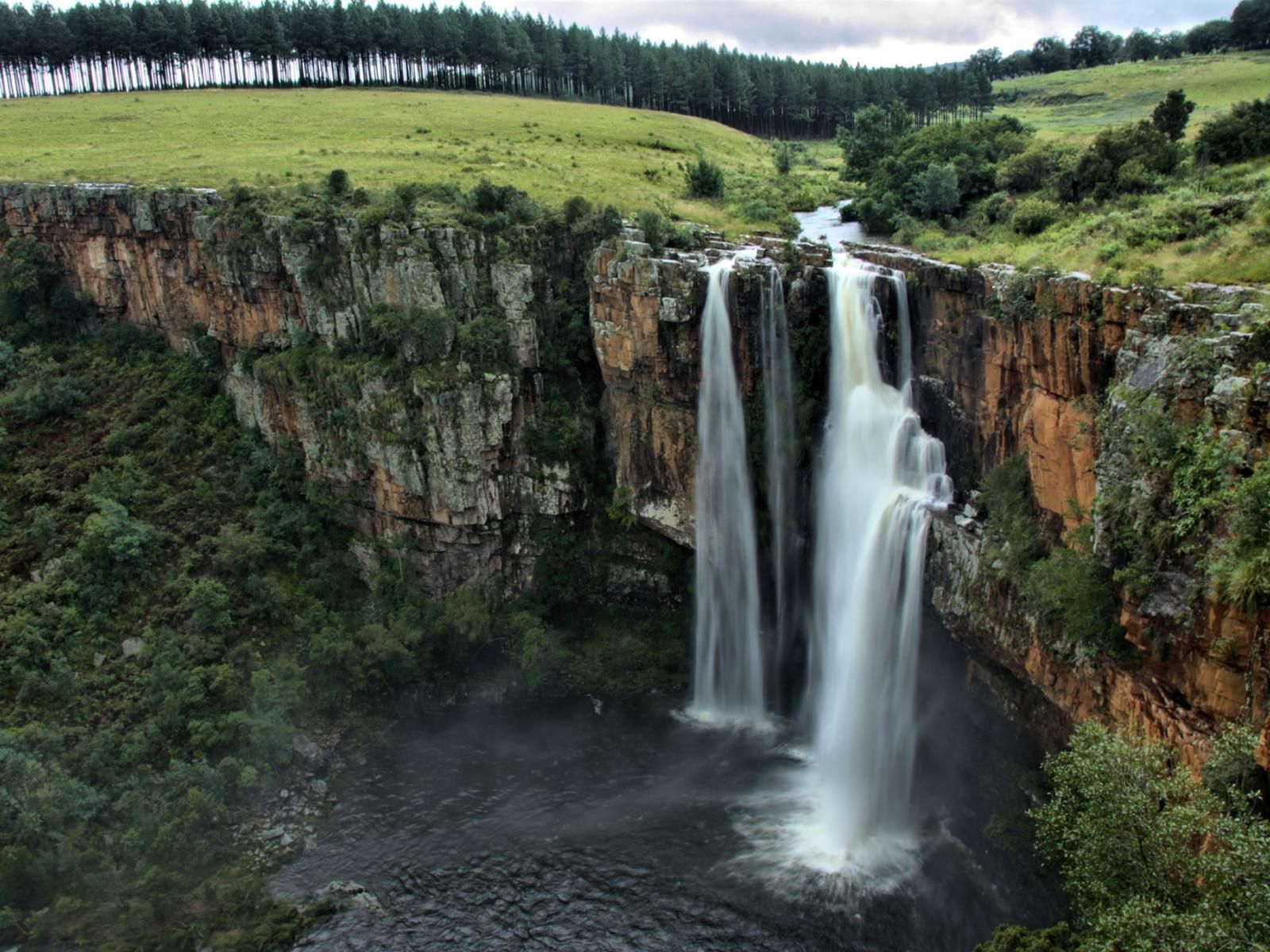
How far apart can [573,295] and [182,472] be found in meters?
20.8

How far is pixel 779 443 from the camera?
36.0 meters

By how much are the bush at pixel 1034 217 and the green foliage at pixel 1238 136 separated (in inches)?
223

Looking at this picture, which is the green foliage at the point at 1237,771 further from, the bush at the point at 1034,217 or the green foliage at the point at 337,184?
the green foliage at the point at 337,184

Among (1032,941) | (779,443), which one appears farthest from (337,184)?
(1032,941)

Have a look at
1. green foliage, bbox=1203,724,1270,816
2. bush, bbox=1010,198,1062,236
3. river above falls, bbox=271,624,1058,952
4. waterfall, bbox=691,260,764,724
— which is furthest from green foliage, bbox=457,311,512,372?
green foliage, bbox=1203,724,1270,816

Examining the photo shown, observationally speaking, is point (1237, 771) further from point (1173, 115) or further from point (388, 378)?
point (388, 378)

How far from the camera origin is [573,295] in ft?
130

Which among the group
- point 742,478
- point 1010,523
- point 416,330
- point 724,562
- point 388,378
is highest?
point 416,330

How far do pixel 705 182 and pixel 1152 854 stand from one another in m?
42.9

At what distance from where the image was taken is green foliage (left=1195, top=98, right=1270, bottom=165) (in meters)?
32.5

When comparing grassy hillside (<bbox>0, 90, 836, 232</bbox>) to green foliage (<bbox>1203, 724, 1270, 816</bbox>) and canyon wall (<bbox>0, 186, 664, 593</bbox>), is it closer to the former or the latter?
canyon wall (<bbox>0, 186, 664, 593</bbox>)

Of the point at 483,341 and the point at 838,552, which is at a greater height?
the point at 483,341

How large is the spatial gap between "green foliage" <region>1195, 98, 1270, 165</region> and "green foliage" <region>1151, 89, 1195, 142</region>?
409cm

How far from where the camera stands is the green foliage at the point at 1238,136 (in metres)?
32.5
